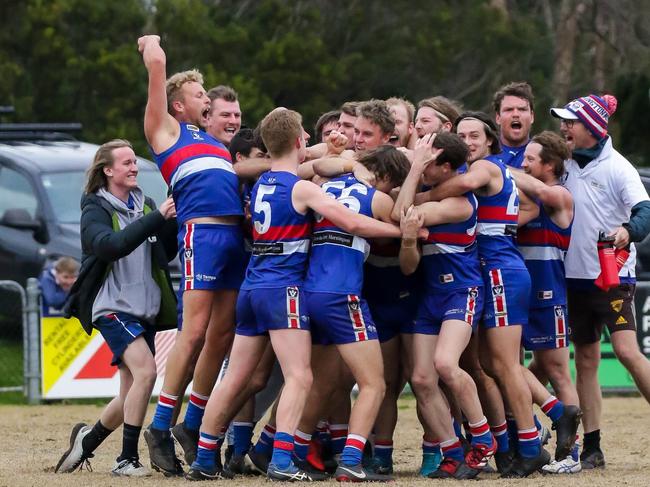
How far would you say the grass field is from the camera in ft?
29.6

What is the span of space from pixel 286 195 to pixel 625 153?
17.9 meters

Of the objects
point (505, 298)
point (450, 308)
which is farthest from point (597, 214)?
point (450, 308)

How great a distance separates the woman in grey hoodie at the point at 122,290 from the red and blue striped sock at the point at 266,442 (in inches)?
27.7

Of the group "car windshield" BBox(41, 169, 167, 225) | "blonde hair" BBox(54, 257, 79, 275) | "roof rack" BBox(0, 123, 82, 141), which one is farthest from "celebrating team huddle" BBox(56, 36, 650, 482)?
"roof rack" BBox(0, 123, 82, 141)

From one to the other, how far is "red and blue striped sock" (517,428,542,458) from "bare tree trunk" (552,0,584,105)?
1900 centimetres

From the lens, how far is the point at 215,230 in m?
9.34

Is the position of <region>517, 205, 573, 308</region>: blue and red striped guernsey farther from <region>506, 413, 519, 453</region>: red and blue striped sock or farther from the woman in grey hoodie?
the woman in grey hoodie

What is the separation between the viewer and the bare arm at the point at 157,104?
30.1 feet

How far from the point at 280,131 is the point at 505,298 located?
1.68 meters

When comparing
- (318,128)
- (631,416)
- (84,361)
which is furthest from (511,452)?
(84,361)

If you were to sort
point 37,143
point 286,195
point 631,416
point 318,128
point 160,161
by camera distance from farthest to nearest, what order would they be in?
point 37,143, point 631,416, point 318,128, point 160,161, point 286,195

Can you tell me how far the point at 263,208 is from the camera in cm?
887

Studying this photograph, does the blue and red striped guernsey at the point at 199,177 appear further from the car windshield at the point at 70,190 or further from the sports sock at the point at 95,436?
the car windshield at the point at 70,190

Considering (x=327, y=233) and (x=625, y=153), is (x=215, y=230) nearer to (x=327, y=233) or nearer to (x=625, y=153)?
(x=327, y=233)
